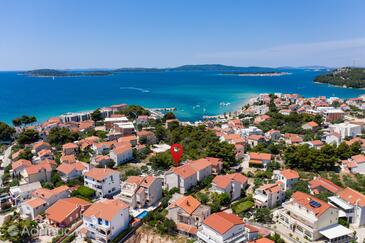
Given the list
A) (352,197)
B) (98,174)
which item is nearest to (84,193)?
(98,174)

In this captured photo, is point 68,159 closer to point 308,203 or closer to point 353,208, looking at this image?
point 308,203


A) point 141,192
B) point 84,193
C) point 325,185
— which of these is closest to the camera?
point 141,192

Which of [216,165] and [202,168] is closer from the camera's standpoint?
[202,168]

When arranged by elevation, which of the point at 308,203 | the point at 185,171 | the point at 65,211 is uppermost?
the point at 185,171

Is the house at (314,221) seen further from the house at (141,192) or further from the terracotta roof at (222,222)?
the house at (141,192)

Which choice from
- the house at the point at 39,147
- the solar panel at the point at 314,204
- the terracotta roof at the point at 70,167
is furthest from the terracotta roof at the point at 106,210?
the house at the point at 39,147

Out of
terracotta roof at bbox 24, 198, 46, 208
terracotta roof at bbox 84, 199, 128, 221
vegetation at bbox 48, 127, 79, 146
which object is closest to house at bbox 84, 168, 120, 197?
terracotta roof at bbox 24, 198, 46, 208

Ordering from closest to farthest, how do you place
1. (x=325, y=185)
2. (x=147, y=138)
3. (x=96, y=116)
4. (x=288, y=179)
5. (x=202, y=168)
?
(x=325, y=185) → (x=288, y=179) → (x=202, y=168) → (x=147, y=138) → (x=96, y=116)
